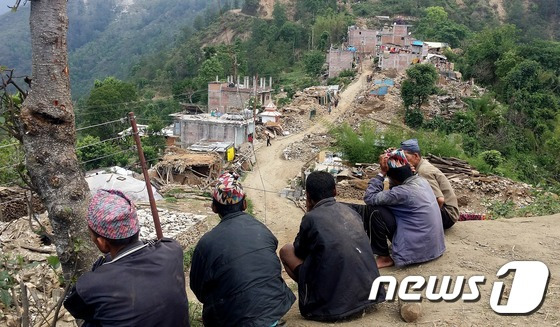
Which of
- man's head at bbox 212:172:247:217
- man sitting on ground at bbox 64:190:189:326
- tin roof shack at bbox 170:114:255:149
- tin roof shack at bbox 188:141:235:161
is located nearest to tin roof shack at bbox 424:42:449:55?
tin roof shack at bbox 170:114:255:149

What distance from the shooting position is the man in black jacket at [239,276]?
2732 mm

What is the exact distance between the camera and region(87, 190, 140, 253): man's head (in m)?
2.28

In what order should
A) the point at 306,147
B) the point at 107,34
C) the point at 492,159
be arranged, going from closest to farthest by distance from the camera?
1. the point at 492,159
2. the point at 306,147
3. the point at 107,34

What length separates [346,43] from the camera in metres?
47.4

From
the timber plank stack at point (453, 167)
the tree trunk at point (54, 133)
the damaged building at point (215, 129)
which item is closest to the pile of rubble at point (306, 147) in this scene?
the damaged building at point (215, 129)

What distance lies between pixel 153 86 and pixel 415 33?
30.5m

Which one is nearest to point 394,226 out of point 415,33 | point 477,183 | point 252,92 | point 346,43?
point 477,183

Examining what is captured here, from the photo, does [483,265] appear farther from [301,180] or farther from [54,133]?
[301,180]

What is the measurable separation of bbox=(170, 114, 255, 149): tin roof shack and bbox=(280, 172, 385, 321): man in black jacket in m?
20.7

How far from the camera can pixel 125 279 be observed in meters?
2.18

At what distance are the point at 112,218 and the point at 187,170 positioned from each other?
16.6 meters

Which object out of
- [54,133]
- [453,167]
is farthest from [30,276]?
[453,167]

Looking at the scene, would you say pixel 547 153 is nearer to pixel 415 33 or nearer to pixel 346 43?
pixel 346 43

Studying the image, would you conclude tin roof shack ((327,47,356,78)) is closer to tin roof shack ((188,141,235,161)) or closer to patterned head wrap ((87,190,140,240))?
tin roof shack ((188,141,235,161))
